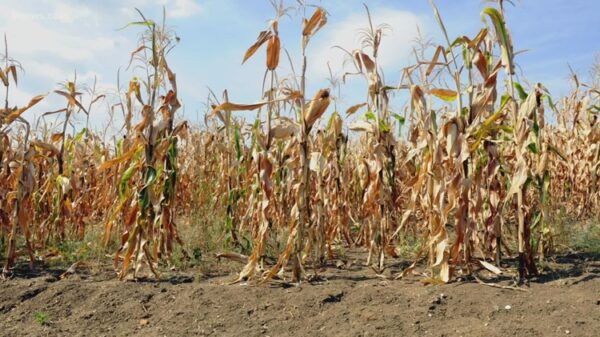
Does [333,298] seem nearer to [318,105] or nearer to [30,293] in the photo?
[318,105]

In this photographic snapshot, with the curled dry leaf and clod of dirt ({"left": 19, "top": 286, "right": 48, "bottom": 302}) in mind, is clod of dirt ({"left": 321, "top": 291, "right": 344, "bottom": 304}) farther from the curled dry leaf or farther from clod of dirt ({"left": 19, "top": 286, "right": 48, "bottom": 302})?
clod of dirt ({"left": 19, "top": 286, "right": 48, "bottom": 302})

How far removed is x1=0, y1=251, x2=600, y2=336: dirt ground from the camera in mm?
3135

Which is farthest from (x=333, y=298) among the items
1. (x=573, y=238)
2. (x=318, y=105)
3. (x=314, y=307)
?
(x=573, y=238)

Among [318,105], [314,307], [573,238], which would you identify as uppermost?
[318,105]

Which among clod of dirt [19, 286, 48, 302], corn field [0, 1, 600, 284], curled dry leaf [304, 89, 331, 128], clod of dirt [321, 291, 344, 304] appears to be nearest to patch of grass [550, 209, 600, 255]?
corn field [0, 1, 600, 284]

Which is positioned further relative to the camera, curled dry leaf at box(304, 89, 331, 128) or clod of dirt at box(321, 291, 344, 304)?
curled dry leaf at box(304, 89, 331, 128)

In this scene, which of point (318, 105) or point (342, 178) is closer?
point (318, 105)

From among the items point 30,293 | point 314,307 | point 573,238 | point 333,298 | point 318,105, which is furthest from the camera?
point 573,238

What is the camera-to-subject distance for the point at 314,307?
3.51m

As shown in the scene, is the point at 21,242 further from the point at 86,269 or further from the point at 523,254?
the point at 523,254

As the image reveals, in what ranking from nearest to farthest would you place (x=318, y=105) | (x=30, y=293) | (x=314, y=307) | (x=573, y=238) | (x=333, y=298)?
(x=314, y=307) < (x=333, y=298) < (x=318, y=105) < (x=30, y=293) < (x=573, y=238)

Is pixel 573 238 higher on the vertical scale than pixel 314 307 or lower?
higher

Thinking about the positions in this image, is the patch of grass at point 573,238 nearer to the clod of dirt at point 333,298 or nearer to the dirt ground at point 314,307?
the dirt ground at point 314,307

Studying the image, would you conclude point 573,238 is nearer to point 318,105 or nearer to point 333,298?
point 333,298
